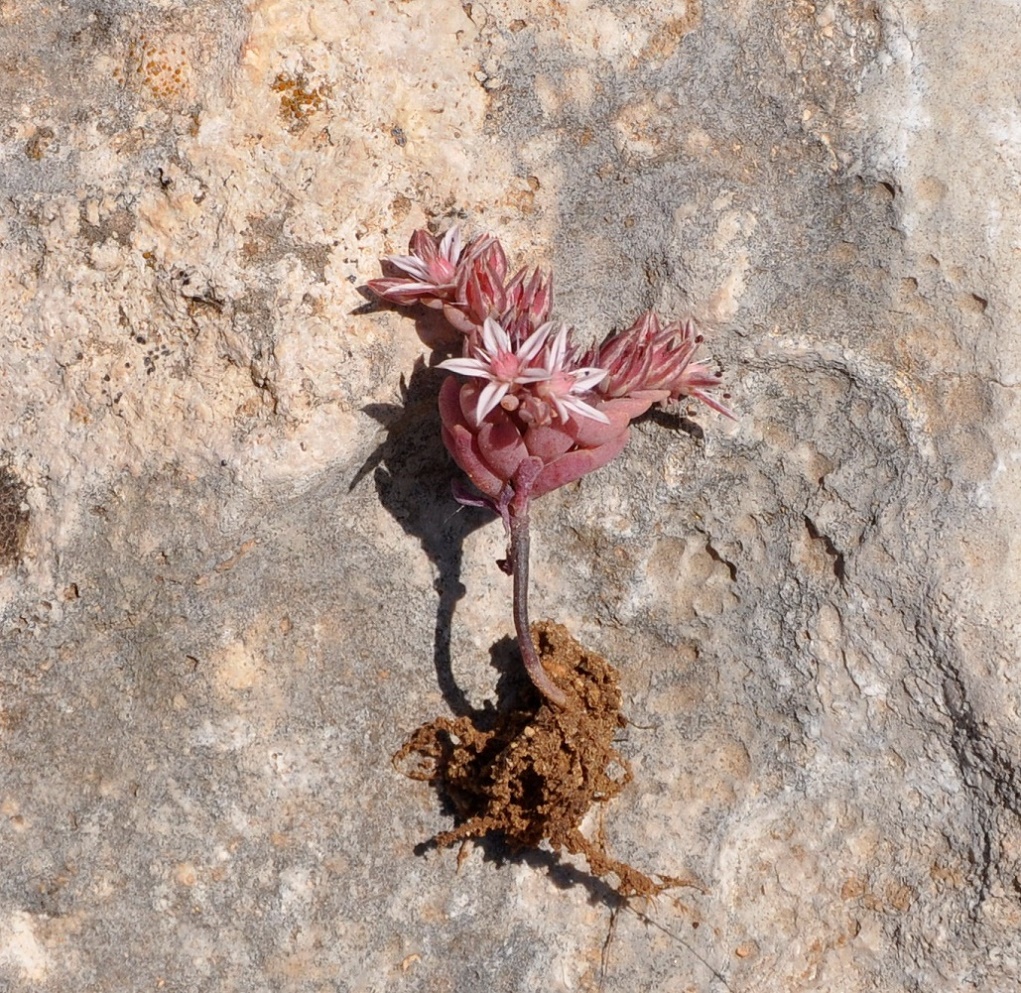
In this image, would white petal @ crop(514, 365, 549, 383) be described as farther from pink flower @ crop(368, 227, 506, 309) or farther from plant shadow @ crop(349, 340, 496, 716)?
plant shadow @ crop(349, 340, 496, 716)

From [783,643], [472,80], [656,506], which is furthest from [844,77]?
[783,643]

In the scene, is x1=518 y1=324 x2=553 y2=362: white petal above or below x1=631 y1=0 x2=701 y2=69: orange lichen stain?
below

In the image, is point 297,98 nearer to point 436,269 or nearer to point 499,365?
point 436,269

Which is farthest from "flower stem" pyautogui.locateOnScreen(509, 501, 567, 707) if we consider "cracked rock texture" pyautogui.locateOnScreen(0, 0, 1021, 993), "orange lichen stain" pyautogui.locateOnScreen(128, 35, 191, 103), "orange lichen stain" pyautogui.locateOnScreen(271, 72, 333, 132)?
"orange lichen stain" pyautogui.locateOnScreen(128, 35, 191, 103)

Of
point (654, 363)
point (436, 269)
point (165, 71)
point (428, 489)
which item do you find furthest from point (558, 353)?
point (165, 71)

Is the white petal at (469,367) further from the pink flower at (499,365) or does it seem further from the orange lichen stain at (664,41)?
the orange lichen stain at (664,41)

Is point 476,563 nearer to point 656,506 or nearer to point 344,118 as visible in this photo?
point 656,506

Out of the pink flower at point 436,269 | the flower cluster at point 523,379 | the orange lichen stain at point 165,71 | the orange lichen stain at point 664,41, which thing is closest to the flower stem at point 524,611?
the flower cluster at point 523,379
